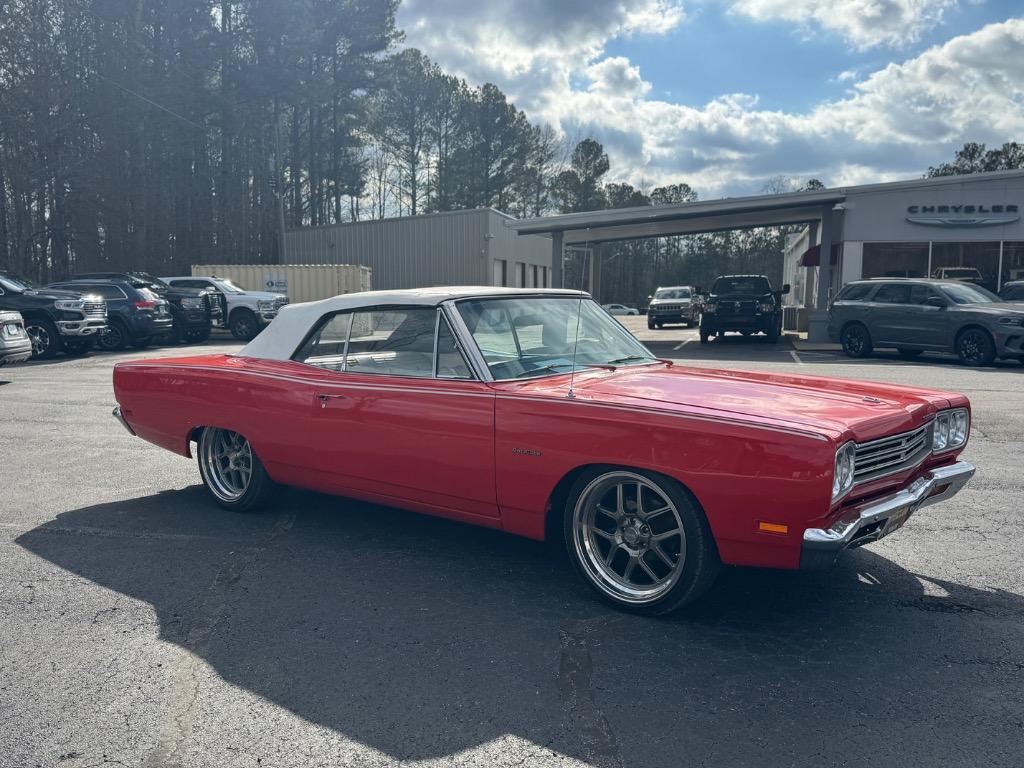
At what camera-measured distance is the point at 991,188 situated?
22000 mm

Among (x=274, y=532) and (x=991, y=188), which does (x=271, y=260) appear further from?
(x=274, y=532)

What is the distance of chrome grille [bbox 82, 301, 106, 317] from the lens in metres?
17.1

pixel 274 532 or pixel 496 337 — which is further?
pixel 274 532

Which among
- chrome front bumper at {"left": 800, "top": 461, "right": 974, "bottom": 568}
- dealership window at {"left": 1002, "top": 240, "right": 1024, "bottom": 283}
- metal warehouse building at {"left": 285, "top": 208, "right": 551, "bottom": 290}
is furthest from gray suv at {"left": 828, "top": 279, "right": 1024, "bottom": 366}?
metal warehouse building at {"left": 285, "top": 208, "right": 551, "bottom": 290}

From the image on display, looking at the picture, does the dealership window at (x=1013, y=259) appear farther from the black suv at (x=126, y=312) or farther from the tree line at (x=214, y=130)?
the tree line at (x=214, y=130)

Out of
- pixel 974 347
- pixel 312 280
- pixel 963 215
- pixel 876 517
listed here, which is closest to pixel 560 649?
pixel 876 517

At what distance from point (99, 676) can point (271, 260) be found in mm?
46303

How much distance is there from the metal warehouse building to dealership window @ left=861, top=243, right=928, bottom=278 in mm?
14942

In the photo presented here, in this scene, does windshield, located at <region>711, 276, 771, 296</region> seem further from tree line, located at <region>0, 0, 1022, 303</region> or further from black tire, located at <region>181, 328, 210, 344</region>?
tree line, located at <region>0, 0, 1022, 303</region>

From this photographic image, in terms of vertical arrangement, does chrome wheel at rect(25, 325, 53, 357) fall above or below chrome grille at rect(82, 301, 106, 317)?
below

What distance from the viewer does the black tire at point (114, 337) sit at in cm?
1897

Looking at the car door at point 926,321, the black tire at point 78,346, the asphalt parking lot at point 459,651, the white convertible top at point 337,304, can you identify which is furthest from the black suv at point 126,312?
the car door at point 926,321

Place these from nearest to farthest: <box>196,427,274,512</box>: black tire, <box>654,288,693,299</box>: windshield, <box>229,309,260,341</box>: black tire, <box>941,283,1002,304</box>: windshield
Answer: <box>196,427,274,512</box>: black tire < <box>941,283,1002,304</box>: windshield < <box>229,309,260,341</box>: black tire < <box>654,288,693,299</box>: windshield

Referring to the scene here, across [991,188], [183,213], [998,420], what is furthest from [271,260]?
[998,420]
